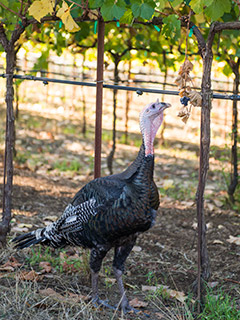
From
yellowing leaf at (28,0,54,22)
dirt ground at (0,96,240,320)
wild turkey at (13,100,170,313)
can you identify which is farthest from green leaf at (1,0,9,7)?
dirt ground at (0,96,240,320)

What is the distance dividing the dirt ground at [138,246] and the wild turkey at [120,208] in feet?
1.16

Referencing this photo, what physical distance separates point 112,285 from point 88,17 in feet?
7.48

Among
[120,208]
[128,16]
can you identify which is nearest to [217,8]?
[128,16]

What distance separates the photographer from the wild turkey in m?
3.35

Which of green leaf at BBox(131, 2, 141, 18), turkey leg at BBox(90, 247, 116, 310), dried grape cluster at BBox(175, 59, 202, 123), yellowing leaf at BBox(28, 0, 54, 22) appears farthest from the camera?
turkey leg at BBox(90, 247, 116, 310)

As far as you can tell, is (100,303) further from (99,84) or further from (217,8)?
(217,8)

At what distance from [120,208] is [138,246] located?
1.72 meters

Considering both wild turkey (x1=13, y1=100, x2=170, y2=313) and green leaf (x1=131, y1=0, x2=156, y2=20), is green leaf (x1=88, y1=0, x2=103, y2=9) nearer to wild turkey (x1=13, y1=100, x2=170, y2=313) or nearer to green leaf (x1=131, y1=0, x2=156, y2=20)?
green leaf (x1=131, y1=0, x2=156, y2=20)

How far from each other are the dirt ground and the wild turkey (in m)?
0.35

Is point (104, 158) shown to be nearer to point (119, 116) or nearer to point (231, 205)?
point (231, 205)

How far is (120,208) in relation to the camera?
3346 millimetres

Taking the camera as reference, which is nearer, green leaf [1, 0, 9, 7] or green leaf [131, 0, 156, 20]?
green leaf [131, 0, 156, 20]

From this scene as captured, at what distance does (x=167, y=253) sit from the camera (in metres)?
4.79

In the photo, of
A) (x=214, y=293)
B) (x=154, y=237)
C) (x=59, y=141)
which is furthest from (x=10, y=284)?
(x=59, y=141)
